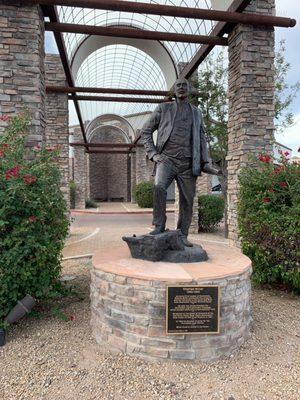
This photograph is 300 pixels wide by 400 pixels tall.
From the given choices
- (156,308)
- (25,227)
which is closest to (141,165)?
(25,227)

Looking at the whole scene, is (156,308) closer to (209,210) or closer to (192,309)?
(192,309)

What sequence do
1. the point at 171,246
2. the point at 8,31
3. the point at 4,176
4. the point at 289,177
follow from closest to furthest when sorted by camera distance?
the point at 4,176 → the point at 171,246 → the point at 289,177 → the point at 8,31

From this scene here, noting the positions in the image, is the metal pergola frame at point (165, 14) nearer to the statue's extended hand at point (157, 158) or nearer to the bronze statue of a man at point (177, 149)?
the bronze statue of a man at point (177, 149)

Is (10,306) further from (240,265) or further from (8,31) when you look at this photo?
(8,31)

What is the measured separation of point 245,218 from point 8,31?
15.8 ft

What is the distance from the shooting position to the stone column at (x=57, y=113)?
8258mm

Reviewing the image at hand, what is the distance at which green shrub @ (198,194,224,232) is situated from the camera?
10094 millimetres

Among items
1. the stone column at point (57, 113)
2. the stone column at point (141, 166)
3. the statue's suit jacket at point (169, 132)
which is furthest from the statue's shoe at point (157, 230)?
the stone column at point (141, 166)

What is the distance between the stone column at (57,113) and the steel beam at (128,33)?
9.16 ft

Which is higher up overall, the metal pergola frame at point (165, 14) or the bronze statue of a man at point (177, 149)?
the metal pergola frame at point (165, 14)

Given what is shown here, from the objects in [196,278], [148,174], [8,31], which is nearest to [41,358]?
[196,278]

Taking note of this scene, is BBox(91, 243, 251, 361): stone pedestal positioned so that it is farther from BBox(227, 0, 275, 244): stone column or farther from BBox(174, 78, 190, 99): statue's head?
BBox(227, 0, 275, 244): stone column

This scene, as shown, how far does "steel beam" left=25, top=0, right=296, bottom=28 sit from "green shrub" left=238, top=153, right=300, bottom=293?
2.64 meters

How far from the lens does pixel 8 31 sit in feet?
16.0
